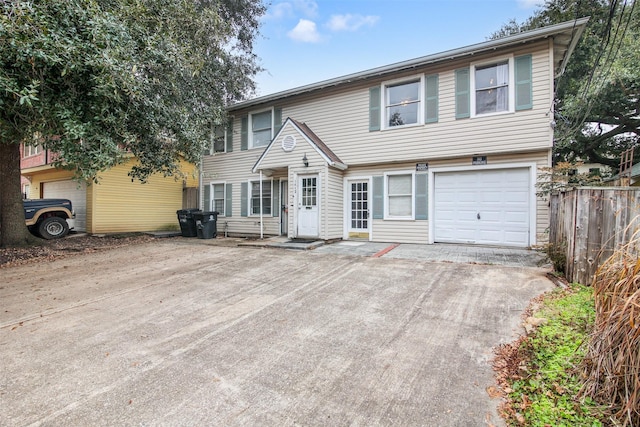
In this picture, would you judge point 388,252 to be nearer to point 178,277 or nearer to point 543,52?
point 178,277

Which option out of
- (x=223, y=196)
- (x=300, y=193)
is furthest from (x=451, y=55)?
(x=223, y=196)

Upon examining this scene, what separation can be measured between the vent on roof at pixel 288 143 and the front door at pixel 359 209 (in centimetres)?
229

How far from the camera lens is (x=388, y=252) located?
7598 mm

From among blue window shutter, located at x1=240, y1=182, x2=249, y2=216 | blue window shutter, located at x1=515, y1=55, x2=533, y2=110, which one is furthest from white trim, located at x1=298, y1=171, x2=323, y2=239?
blue window shutter, located at x1=515, y1=55, x2=533, y2=110

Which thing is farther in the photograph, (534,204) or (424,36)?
(424,36)

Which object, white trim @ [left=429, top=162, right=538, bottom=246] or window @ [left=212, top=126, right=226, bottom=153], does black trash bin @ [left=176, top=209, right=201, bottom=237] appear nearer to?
window @ [left=212, top=126, right=226, bottom=153]

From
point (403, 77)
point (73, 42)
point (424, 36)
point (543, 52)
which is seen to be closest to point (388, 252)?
point (403, 77)

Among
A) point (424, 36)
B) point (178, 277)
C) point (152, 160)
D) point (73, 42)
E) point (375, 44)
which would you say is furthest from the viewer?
point (375, 44)

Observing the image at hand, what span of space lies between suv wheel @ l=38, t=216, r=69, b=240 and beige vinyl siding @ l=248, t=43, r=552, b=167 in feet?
29.8

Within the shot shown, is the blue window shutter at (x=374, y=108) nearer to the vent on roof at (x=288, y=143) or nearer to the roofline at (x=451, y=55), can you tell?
the roofline at (x=451, y=55)

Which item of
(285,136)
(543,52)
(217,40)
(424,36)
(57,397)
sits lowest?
(57,397)

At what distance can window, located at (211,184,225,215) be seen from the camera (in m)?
12.8

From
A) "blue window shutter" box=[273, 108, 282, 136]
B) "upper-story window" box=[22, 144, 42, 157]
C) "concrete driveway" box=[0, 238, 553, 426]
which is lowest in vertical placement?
"concrete driveway" box=[0, 238, 553, 426]

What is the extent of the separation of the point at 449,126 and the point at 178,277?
7.89 metres
